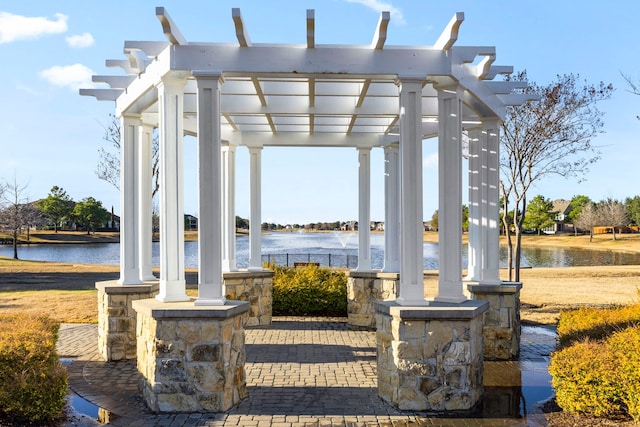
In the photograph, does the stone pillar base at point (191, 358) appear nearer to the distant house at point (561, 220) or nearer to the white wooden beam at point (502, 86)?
the white wooden beam at point (502, 86)

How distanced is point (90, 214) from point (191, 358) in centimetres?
6964

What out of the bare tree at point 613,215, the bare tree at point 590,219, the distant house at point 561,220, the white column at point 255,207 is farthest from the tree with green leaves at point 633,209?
the white column at point 255,207

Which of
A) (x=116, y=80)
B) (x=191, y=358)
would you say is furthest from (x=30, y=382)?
(x=116, y=80)

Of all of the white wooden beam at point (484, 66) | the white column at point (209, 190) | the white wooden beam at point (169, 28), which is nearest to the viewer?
the white wooden beam at point (169, 28)

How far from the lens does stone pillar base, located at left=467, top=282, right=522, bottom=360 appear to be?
7.56 m

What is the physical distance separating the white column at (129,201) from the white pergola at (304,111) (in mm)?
15

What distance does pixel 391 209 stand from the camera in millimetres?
10312

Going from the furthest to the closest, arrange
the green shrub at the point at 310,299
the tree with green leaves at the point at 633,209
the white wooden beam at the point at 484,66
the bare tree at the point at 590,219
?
the tree with green leaves at the point at 633,209
the bare tree at the point at 590,219
the green shrub at the point at 310,299
the white wooden beam at the point at 484,66

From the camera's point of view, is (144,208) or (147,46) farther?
(144,208)

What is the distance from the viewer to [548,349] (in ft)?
27.1

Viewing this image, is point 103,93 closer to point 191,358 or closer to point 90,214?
point 191,358

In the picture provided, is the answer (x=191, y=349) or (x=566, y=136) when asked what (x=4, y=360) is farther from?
(x=566, y=136)

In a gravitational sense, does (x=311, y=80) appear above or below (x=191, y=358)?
above

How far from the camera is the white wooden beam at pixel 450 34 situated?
17.1 feet
